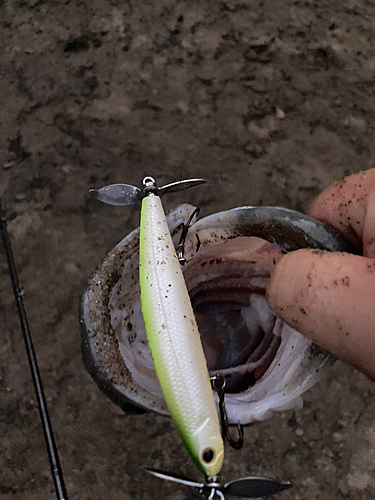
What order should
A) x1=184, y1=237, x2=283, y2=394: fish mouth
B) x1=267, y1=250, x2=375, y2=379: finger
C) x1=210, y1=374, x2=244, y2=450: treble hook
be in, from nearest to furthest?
x1=267, y1=250, x2=375, y2=379: finger < x1=210, y1=374, x2=244, y2=450: treble hook < x1=184, y1=237, x2=283, y2=394: fish mouth

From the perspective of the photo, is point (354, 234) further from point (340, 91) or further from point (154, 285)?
point (340, 91)

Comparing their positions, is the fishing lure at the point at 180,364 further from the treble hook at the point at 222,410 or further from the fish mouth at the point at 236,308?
the fish mouth at the point at 236,308

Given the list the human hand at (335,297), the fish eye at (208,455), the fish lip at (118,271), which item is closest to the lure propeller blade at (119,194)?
the fish lip at (118,271)

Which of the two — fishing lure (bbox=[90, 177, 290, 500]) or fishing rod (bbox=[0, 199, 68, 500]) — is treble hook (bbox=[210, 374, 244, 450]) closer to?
fishing lure (bbox=[90, 177, 290, 500])

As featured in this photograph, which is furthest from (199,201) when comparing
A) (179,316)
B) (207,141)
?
(179,316)

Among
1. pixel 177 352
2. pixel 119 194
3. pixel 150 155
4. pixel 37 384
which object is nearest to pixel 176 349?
pixel 177 352

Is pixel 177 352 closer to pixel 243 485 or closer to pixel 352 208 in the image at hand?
pixel 243 485

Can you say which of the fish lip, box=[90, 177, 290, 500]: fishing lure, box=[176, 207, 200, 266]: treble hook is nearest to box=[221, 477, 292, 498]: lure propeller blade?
box=[90, 177, 290, 500]: fishing lure

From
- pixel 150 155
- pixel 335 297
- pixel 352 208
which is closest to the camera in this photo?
pixel 335 297
